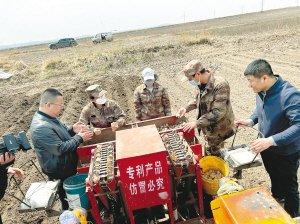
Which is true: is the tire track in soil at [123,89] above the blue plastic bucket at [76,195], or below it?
below

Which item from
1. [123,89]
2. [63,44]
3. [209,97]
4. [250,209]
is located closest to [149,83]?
[209,97]

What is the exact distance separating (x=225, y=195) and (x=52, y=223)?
3525 mm

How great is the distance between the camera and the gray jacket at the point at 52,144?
5.03 metres

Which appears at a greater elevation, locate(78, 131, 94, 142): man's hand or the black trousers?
locate(78, 131, 94, 142): man's hand

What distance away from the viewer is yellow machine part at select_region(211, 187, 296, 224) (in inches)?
129

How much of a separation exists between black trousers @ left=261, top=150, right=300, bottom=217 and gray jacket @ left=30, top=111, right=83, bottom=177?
2.70m

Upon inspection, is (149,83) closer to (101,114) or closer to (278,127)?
(101,114)

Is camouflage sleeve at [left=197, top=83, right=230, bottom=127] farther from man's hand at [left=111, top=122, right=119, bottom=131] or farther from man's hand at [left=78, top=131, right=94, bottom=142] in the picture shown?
man's hand at [left=78, top=131, right=94, bottom=142]

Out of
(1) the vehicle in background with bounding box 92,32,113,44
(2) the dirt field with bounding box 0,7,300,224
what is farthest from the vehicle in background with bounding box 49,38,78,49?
(2) the dirt field with bounding box 0,7,300,224

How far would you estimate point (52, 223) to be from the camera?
20.0 ft

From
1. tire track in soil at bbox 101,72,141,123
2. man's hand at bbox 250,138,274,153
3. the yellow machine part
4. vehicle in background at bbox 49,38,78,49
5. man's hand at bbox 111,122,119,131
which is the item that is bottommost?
vehicle in background at bbox 49,38,78,49

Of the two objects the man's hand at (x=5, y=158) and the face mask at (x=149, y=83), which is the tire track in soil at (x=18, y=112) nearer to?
the face mask at (x=149, y=83)

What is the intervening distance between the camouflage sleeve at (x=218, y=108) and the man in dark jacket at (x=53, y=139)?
176cm

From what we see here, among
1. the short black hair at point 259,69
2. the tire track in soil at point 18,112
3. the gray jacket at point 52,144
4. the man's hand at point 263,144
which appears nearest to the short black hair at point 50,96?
the gray jacket at point 52,144
